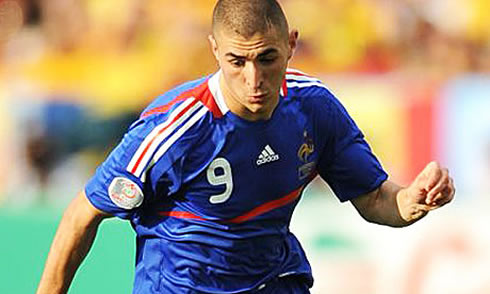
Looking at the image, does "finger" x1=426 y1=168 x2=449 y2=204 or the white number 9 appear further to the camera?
the white number 9

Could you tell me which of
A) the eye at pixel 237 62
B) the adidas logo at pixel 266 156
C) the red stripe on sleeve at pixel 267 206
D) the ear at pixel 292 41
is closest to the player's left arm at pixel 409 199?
the red stripe on sleeve at pixel 267 206

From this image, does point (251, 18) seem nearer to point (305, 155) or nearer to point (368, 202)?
point (305, 155)

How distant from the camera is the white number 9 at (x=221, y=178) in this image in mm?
4020

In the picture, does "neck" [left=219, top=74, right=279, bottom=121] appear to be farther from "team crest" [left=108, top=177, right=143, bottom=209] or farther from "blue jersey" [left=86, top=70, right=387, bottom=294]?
"team crest" [left=108, top=177, right=143, bottom=209]

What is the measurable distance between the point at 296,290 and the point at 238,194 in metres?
0.51

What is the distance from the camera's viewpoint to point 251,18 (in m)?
3.83

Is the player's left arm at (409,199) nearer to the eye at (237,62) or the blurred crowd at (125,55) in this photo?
the eye at (237,62)

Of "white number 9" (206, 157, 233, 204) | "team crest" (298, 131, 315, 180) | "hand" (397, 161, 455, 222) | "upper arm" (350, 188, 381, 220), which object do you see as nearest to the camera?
"hand" (397, 161, 455, 222)

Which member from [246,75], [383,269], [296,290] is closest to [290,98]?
[246,75]

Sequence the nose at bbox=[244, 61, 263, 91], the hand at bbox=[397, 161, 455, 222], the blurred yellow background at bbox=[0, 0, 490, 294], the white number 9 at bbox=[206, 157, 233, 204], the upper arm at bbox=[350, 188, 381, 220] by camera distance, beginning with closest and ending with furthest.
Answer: the nose at bbox=[244, 61, 263, 91], the hand at bbox=[397, 161, 455, 222], the white number 9 at bbox=[206, 157, 233, 204], the upper arm at bbox=[350, 188, 381, 220], the blurred yellow background at bbox=[0, 0, 490, 294]

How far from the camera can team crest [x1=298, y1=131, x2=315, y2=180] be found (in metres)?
4.17

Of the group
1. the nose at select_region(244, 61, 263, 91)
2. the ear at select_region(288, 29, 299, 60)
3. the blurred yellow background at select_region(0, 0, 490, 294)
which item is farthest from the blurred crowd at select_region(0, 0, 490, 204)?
the nose at select_region(244, 61, 263, 91)

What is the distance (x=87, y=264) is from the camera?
7660 mm

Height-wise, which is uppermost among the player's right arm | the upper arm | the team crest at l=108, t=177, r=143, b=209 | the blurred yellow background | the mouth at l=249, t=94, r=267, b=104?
the mouth at l=249, t=94, r=267, b=104
